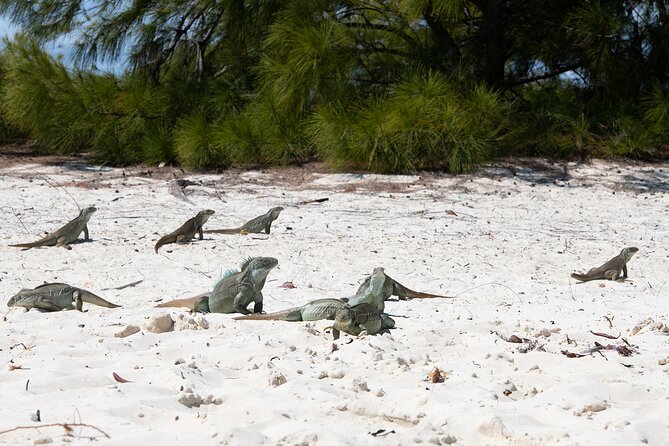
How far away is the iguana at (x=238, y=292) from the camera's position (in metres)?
4.11

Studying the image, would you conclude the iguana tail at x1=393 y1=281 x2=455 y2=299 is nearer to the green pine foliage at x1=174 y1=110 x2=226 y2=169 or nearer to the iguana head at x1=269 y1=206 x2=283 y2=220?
the iguana head at x1=269 y1=206 x2=283 y2=220

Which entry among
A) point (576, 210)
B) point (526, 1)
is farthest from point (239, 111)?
point (576, 210)

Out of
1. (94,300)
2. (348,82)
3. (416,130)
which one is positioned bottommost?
(94,300)

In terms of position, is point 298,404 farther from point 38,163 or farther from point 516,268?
point 38,163

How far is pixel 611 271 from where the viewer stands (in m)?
5.19

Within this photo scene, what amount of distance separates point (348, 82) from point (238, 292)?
615 centimetres

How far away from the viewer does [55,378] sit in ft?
9.41

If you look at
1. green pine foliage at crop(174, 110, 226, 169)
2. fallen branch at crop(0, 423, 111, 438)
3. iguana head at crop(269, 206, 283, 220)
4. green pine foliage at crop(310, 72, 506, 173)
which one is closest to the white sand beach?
fallen branch at crop(0, 423, 111, 438)

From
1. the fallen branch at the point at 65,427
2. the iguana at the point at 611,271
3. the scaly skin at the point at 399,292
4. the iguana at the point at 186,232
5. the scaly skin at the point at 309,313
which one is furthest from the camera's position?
the iguana at the point at 186,232

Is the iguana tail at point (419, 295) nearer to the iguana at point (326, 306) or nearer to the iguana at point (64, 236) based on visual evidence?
the iguana at point (326, 306)

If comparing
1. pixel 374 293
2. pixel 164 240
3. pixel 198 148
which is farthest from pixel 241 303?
pixel 198 148

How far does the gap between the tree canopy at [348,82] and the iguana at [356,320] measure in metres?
5.40

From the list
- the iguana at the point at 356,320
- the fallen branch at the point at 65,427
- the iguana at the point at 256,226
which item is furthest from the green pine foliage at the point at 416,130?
the fallen branch at the point at 65,427

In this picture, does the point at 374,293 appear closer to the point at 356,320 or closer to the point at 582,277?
the point at 356,320
